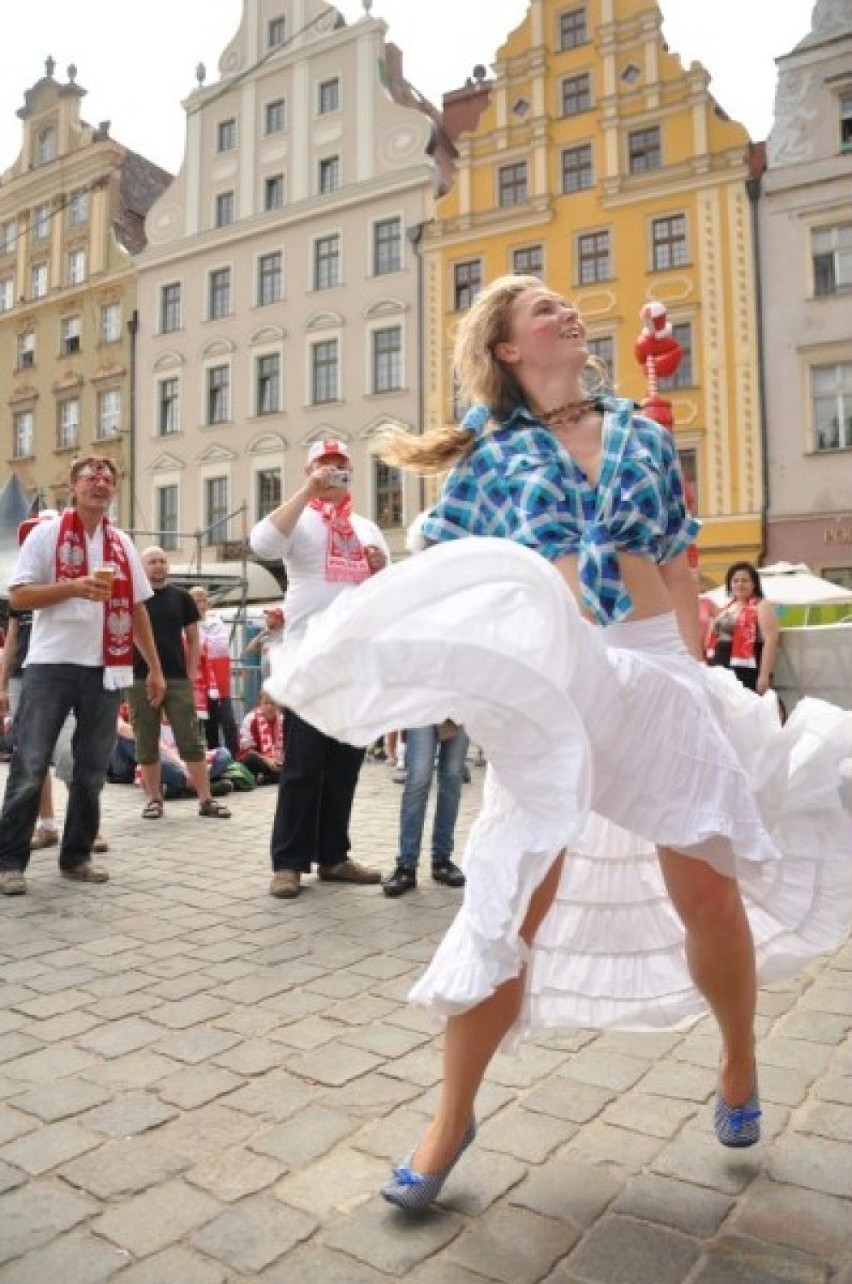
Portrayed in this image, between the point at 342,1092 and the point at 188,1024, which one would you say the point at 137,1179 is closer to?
the point at 342,1092

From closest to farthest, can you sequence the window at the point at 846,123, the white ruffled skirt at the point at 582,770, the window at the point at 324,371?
the white ruffled skirt at the point at 582,770
the window at the point at 846,123
the window at the point at 324,371

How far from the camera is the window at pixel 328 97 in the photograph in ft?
95.5

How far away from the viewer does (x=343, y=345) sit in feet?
92.2

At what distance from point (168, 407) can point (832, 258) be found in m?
19.6

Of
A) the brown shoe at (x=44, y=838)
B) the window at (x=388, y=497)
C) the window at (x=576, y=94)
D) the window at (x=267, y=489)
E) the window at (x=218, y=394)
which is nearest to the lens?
the brown shoe at (x=44, y=838)

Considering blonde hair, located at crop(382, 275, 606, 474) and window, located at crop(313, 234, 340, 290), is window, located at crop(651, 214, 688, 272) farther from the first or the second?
blonde hair, located at crop(382, 275, 606, 474)

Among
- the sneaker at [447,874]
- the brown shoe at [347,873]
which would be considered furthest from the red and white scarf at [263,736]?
the sneaker at [447,874]

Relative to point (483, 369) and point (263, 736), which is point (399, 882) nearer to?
point (483, 369)

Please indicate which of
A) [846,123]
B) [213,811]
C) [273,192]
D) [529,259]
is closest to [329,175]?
[273,192]

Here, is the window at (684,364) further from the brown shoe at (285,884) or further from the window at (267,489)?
the brown shoe at (285,884)

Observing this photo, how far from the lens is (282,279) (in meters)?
29.4

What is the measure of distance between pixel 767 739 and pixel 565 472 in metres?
0.69

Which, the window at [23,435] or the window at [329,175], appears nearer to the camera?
the window at [329,175]

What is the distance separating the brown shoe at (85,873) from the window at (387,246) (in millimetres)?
25107
